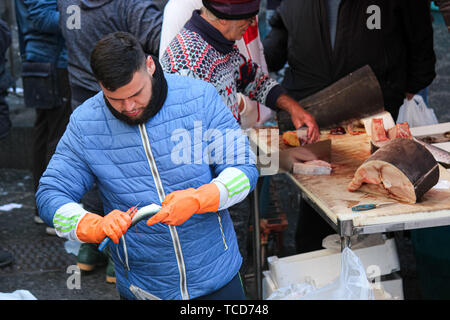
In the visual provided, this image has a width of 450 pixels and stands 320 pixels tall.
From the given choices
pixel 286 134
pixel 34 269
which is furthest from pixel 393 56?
pixel 34 269

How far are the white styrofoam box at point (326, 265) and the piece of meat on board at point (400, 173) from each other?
1.04 feet

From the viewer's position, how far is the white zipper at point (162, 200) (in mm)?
2189

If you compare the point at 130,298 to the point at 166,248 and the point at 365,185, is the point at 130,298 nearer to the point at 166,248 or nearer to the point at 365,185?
the point at 166,248

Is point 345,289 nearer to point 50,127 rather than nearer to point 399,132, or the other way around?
point 399,132

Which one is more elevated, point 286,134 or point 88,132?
point 88,132

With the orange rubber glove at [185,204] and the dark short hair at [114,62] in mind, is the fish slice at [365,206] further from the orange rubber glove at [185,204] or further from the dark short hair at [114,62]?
the dark short hair at [114,62]

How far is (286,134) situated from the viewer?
3.38 meters

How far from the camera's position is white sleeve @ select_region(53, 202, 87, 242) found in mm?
2053

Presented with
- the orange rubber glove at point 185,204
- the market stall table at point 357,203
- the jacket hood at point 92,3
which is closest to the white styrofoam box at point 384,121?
the market stall table at point 357,203

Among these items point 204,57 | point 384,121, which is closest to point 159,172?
point 204,57

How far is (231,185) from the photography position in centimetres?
211

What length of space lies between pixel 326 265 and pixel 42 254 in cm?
272

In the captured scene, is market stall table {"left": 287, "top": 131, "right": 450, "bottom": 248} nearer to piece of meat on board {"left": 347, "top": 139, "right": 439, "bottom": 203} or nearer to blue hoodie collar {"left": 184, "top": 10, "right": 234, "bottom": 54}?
piece of meat on board {"left": 347, "top": 139, "right": 439, "bottom": 203}
